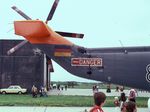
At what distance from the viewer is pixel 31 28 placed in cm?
2164

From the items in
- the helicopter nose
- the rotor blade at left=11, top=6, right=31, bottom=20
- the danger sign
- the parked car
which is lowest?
the parked car

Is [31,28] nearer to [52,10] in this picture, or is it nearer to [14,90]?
[52,10]

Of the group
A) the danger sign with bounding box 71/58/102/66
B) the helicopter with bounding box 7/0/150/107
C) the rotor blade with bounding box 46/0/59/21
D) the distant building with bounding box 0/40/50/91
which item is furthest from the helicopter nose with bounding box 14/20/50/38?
the distant building with bounding box 0/40/50/91

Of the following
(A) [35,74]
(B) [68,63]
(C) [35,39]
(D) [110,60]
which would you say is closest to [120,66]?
(D) [110,60]

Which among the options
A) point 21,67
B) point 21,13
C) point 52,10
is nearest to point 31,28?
point 52,10

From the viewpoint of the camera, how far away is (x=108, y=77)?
21.6 m

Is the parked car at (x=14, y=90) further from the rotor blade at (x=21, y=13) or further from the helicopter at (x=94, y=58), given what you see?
the helicopter at (x=94, y=58)

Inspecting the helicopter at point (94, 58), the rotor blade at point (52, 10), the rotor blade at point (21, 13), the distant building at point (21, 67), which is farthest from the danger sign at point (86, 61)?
the distant building at point (21, 67)

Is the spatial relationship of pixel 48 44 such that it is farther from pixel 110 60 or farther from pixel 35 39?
pixel 110 60

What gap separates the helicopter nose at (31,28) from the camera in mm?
21469

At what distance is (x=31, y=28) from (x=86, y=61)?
9.93 feet

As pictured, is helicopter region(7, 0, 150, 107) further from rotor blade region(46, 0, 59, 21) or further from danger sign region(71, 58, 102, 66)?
rotor blade region(46, 0, 59, 21)

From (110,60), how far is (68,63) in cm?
204

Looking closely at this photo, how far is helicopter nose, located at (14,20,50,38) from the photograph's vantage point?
21.5 m
